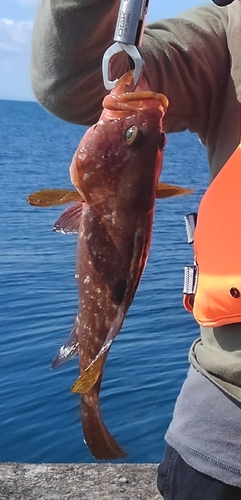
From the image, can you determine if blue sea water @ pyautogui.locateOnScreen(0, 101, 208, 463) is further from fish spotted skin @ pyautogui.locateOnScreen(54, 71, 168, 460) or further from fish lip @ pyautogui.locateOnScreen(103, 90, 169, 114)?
fish lip @ pyautogui.locateOnScreen(103, 90, 169, 114)

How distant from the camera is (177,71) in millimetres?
2357

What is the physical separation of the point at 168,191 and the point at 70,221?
243 mm

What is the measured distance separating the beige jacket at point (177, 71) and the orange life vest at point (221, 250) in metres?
0.07

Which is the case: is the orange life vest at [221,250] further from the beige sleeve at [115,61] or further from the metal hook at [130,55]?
the metal hook at [130,55]

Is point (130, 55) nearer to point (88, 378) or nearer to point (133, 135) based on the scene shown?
point (133, 135)

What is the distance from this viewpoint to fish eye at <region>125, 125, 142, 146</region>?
5.76ft

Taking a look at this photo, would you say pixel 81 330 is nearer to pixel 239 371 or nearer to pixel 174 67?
pixel 239 371

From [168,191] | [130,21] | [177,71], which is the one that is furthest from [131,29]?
[177,71]

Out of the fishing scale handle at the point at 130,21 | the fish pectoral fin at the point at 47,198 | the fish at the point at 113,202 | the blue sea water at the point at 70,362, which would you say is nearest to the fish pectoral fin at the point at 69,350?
the fish at the point at 113,202

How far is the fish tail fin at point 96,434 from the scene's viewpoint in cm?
194

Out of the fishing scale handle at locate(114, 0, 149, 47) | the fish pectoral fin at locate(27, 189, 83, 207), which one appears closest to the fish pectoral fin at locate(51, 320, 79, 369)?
the fish pectoral fin at locate(27, 189, 83, 207)

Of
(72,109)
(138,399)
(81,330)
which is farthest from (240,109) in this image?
(138,399)

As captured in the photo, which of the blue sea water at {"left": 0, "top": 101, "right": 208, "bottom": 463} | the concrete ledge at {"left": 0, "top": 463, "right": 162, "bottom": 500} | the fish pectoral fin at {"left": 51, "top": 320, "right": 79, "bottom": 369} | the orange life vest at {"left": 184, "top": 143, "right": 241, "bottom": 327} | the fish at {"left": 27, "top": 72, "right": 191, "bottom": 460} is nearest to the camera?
the fish at {"left": 27, "top": 72, "right": 191, "bottom": 460}

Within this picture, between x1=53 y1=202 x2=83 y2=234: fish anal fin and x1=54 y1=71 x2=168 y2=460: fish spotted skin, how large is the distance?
0.01 m
